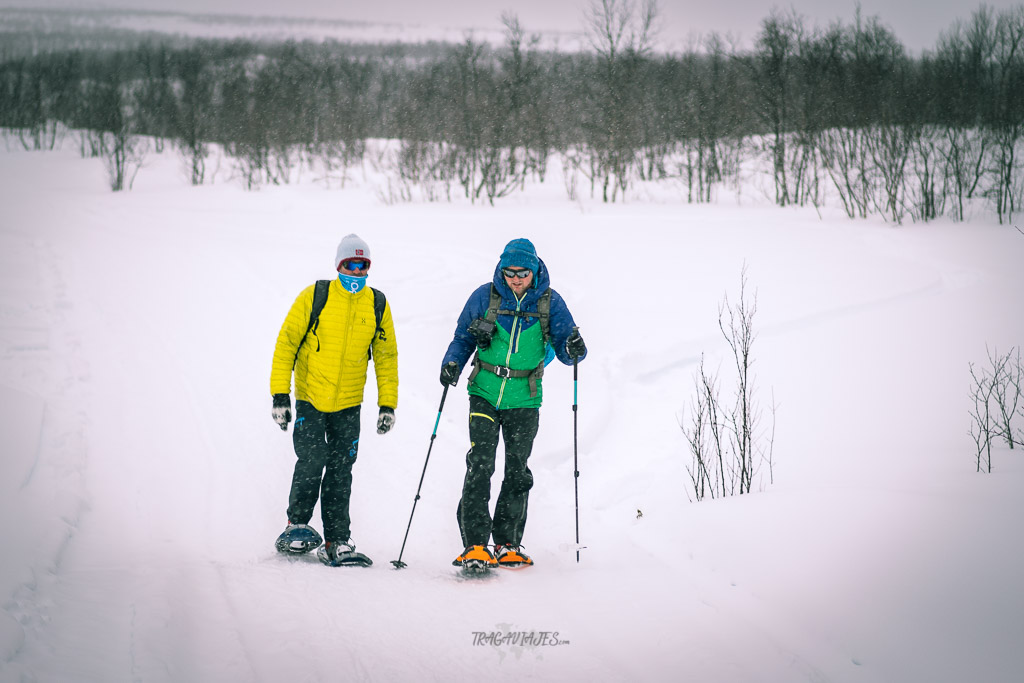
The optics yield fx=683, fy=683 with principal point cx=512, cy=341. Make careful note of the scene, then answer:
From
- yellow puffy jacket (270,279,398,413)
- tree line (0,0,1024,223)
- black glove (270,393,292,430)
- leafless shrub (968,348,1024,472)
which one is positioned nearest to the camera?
black glove (270,393,292,430)

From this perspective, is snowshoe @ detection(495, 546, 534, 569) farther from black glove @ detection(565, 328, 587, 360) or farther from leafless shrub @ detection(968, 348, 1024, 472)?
leafless shrub @ detection(968, 348, 1024, 472)

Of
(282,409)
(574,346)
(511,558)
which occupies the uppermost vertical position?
(574,346)

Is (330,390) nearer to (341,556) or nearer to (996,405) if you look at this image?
(341,556)

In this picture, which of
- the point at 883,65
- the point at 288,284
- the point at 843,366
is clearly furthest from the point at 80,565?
the point at 883,65

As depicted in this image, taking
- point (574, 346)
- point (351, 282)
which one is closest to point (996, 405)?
point (574, 346)

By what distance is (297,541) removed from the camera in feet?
13.3

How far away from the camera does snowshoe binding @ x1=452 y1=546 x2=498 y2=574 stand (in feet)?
13.2

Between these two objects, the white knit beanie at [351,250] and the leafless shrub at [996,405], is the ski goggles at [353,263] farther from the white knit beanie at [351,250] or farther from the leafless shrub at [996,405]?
the leafless shrub at [996,405]

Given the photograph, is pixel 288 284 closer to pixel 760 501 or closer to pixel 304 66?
pixel 760 501

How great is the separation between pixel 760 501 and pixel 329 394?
302cm

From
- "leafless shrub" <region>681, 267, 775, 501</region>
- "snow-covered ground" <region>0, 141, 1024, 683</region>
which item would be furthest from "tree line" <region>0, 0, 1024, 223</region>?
"leafless shrub" <region>681, 267, 775, 501</region>

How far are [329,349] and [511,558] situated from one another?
1703mm

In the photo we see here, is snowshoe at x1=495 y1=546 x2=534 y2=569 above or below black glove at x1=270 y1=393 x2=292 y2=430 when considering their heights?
below

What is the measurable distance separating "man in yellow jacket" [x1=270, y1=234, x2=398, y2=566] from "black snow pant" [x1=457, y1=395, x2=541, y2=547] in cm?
56
